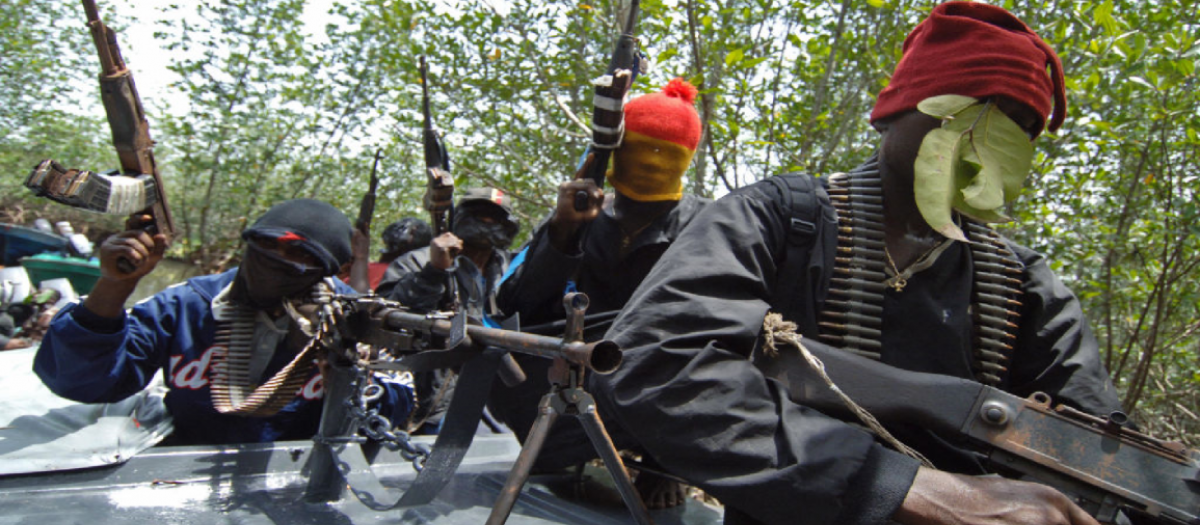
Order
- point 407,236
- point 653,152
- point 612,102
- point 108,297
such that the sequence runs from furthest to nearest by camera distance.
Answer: point 407,236 < point 653,152 < point 108,297 < point 612,102

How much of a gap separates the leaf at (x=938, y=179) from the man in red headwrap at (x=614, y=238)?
1.24 meters

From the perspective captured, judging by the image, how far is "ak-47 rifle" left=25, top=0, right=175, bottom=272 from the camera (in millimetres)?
1971

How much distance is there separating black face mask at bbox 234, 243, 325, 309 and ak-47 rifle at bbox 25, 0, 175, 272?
807 millimetres

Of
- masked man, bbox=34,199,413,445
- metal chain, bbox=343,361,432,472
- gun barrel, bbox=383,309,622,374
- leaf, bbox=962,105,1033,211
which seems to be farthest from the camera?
masked man, bbox=34,199,413,445

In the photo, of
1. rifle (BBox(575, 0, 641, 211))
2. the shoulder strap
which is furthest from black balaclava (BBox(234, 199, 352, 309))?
the shoulder strap

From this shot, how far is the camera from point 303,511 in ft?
7.93

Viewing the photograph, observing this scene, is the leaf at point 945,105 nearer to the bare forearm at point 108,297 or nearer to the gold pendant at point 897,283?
the gold pendant at point 897,283

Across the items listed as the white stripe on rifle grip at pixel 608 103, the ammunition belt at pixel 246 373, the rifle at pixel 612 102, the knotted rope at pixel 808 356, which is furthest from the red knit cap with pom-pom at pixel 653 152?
the knotted rope at pixel 808 356

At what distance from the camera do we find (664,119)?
3.00 m

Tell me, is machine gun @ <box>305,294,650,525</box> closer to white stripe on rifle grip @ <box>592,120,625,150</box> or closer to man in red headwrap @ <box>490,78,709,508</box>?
man in red headwrap @ <box>490,78,709,508</box>

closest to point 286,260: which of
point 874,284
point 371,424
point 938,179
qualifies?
point 371,424

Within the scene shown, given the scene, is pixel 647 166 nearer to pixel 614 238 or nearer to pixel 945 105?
pixel 614 238

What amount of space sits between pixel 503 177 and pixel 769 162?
2597 millimetres

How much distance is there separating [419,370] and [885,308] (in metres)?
1.25
